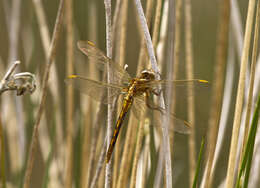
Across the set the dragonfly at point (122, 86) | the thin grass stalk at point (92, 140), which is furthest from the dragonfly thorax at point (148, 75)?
the thin grass stalk at point (92, 140)

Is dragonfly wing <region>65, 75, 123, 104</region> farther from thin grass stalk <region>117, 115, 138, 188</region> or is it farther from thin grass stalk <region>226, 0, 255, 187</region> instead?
thin grass stalk <region>226, 0, 255, 187</region>

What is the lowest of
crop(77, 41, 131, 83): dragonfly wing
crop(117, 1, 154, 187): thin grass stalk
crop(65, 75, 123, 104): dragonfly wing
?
crop(117, 1, 154, 187): thin grass stalk

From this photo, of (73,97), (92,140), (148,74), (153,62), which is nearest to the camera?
(153,62)

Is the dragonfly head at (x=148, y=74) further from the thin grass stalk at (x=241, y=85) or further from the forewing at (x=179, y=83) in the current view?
the thin grass stalk at (x=241, y=85)

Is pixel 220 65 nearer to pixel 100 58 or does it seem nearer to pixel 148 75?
pixel 148 75

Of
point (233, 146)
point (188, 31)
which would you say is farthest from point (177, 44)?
point (233, 146)

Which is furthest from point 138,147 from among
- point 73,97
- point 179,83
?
point 73,97

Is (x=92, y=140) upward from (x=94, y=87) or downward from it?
downward

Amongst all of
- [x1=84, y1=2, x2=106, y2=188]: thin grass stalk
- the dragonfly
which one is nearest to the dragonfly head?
the dragonfly
